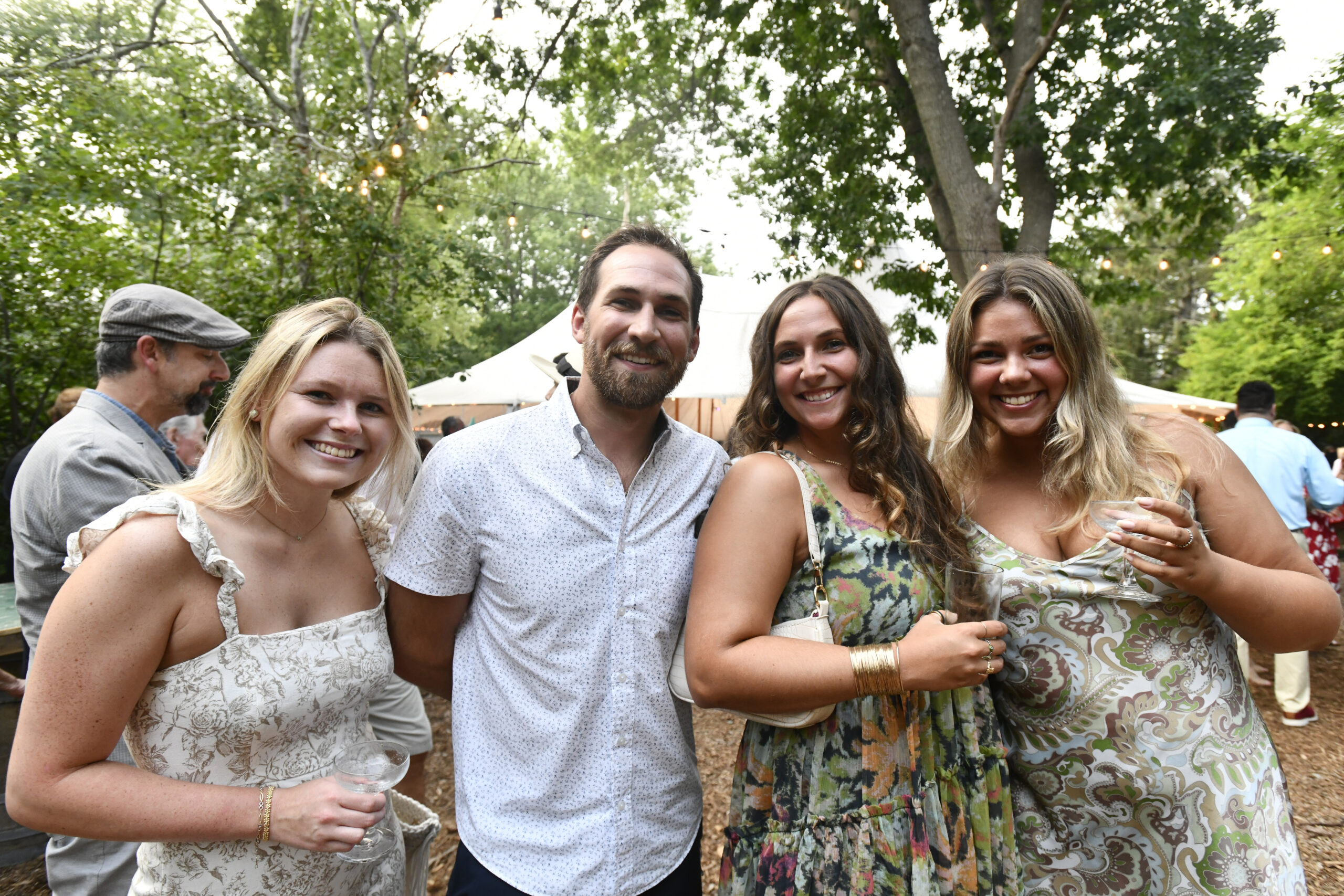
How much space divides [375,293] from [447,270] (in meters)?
0.85

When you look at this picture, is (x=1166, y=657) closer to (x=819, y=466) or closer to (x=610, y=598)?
(x=819, y=466)

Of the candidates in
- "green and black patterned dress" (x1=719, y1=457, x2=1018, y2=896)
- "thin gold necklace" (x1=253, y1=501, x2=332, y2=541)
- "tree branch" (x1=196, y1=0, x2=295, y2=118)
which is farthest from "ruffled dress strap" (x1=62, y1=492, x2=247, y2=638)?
"tree branch" (x1=196, y1=0, x2=295, y2=118)

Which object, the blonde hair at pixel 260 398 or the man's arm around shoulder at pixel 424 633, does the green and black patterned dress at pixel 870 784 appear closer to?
the man's arm around shoulder at pixel 424 633

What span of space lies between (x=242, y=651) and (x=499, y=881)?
2.49 feet

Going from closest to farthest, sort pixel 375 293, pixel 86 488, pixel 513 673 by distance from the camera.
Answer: pixel 513 673, pixel 86 488, pixel 375 293

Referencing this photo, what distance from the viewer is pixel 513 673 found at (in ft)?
5.88

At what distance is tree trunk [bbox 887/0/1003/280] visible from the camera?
21.5ft

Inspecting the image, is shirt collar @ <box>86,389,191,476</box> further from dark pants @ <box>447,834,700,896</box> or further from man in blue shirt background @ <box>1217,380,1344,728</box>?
man in blue shirt background @ <box>1217,380,1344,728</box>

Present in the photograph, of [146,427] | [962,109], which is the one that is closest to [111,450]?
[146,427]

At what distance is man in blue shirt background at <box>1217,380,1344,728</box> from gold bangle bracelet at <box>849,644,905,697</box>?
5665mm

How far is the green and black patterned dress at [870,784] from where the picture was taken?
5.43 feet

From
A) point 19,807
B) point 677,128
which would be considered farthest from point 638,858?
point 677,128

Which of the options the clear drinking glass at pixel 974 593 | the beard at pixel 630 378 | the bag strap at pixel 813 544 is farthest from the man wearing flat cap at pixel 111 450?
the clear drinking glass at pixel 974 593

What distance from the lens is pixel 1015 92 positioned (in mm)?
6219
